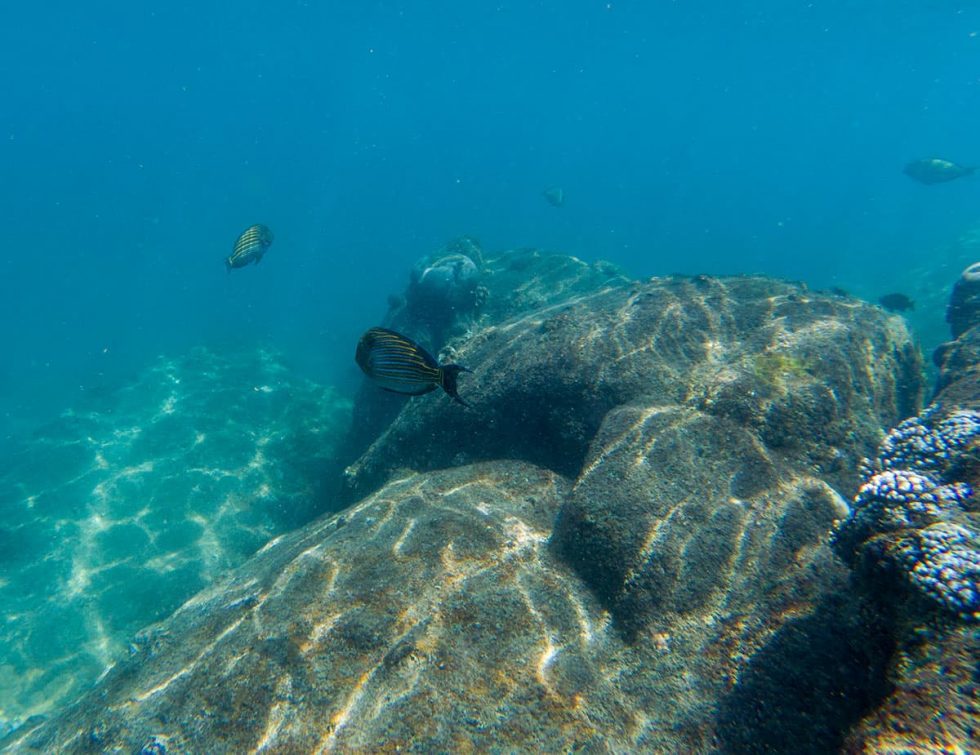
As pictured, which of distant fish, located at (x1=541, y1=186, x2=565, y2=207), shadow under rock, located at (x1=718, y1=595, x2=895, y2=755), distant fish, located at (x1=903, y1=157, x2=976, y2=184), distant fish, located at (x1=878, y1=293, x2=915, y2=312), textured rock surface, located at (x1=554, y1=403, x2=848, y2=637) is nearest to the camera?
shadow under rock, located at (x1=718, y1=595, x2=895, y2=755)

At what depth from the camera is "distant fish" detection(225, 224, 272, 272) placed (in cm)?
713

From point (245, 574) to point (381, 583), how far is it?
2.59 metres

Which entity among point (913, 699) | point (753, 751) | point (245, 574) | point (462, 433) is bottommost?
point (753, 751)

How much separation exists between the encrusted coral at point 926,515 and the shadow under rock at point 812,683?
32cm

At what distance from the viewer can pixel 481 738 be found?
2.69 metres

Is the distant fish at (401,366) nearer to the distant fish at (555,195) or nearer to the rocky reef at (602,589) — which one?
the rocky reef at (602,589)

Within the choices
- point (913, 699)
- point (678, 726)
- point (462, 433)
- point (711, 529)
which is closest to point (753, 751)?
point (678, 726)

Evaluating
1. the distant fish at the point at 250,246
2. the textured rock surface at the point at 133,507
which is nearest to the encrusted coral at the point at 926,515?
the distant fish at the point at 250,246

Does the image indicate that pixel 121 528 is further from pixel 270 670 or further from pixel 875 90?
pixel 875 90

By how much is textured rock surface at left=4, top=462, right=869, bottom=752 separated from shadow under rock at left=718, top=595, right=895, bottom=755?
0.4 inches

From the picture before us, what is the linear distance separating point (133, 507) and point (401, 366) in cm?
1076

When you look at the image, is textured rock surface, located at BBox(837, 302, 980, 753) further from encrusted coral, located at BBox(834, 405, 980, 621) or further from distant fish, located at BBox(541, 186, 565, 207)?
distant fish, located at BBox(541, 186, 565, 207)

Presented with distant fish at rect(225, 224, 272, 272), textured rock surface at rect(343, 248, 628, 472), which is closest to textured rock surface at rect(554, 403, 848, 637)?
Answer: distant fish at rect(225, 224, 272, 272)

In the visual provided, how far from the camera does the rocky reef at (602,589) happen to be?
9.02 ft
